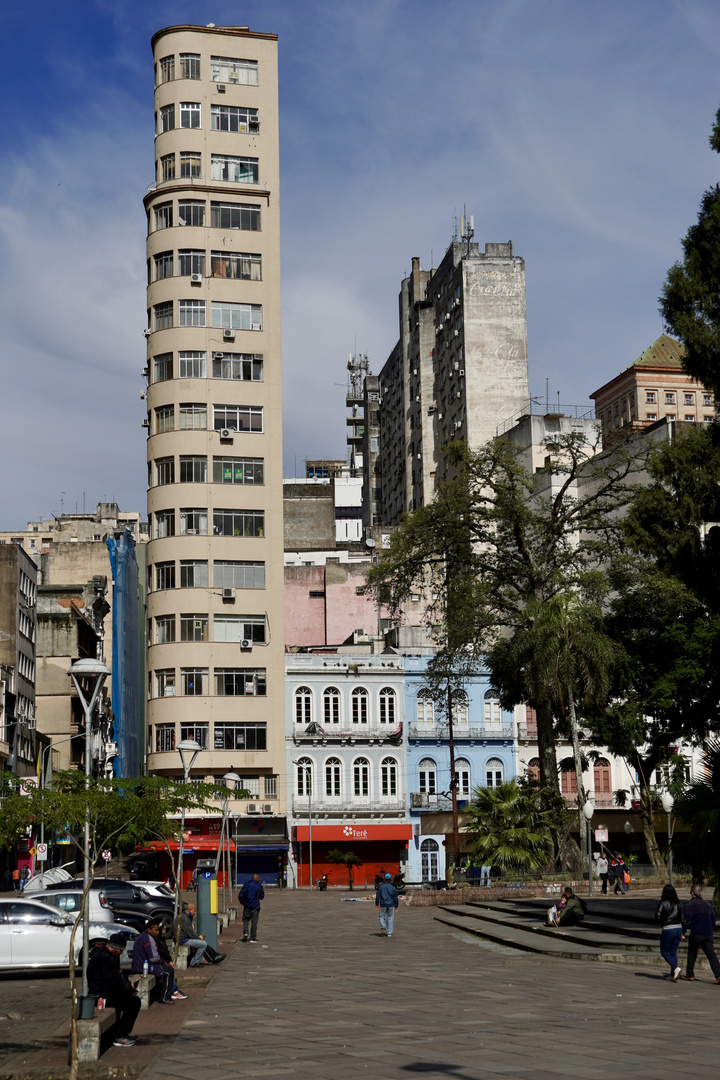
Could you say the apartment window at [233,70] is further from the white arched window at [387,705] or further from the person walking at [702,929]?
the person walking at [702,929]

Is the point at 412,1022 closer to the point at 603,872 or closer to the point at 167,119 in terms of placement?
the point at 603,872

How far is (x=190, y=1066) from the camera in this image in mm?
13367

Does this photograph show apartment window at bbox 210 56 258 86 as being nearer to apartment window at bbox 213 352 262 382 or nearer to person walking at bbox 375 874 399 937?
apartment window at bbox 213 352 262 382

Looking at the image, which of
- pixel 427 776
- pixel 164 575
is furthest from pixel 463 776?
pixel 164 575

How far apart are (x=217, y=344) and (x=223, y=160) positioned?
10.0m

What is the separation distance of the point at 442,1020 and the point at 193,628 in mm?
48755

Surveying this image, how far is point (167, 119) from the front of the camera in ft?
227

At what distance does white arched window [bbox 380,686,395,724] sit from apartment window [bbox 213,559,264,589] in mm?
9373

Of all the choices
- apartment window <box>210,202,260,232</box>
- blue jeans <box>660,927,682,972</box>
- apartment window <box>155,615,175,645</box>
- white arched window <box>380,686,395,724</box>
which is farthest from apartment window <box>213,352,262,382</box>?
blue jeans <box>660,927,682,972</box>

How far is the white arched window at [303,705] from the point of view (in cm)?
6881

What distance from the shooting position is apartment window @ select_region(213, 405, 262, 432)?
6650cm

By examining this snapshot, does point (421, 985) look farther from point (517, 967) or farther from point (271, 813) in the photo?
point (271, 813)

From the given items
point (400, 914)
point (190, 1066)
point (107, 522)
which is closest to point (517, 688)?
point (400, 914)

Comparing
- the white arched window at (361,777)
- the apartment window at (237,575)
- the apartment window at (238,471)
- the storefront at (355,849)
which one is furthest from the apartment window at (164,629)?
the white arched window at (361,777)
